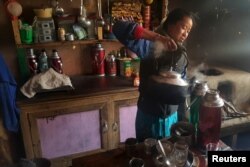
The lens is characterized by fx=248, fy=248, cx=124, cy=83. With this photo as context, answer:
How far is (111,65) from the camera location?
2.34 meters

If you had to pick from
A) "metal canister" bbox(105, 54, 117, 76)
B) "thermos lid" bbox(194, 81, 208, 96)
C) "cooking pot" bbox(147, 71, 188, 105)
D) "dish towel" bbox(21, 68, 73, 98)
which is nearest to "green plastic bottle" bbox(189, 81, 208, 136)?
"thermos lid" bbox(194, 81, 208, 96)

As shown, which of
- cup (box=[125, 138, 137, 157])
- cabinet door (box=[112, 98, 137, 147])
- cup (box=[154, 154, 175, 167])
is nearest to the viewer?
cup (box=[154, 154, 175, 167])

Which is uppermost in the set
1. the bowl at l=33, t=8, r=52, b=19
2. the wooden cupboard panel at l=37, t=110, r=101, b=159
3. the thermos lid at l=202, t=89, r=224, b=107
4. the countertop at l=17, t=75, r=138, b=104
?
the bowl at l=33, t=8, r=52, b=19

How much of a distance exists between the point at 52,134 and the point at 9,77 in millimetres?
542

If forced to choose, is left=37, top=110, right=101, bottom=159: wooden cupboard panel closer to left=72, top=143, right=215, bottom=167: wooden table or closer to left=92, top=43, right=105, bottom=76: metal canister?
left=92, top=43, right=105, bottom=76: metal canister

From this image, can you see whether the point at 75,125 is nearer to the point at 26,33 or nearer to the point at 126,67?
the point at 126,67

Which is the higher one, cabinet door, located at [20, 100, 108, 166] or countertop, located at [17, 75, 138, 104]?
countertop, located at [17, 75, 138, 104]

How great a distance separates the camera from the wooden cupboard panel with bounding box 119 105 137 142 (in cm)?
210

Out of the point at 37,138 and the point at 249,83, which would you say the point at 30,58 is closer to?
the point at 37,138

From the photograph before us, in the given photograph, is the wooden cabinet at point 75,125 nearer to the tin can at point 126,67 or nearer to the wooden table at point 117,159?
the tin can at point 126,67

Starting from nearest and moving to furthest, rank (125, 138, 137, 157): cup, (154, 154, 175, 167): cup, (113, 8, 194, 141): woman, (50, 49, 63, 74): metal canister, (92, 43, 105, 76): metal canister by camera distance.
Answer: (154, 154, 175, 167): cup, (125, 138, 137, 157): cup, (113, 8, 194, 141): woman, (50, 49, 63, 74): metal canister, (92, 43, 105, 76): metal canister

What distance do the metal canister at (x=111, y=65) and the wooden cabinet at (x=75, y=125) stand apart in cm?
40

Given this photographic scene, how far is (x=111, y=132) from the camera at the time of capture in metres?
2.12

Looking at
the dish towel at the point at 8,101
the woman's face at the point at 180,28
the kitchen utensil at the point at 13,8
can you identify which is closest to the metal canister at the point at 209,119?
the woman's face at the point at 180,28
